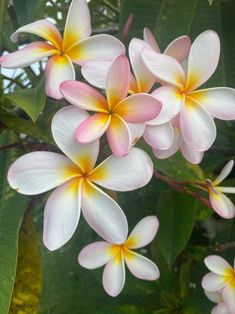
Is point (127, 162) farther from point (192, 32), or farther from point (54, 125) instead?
point (192, 32)

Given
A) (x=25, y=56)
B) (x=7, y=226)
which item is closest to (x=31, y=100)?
(x=25, y=56)

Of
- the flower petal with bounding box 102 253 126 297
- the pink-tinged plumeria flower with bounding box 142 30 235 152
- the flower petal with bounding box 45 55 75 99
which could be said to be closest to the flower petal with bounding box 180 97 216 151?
the pink-tinged plumeria flower with bounding box 142 30 235 152

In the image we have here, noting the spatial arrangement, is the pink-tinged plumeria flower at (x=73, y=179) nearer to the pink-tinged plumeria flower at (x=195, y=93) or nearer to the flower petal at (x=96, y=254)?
the pink-tinged plumeria flower at (x=195, y=93)

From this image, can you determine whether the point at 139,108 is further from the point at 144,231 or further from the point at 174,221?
the point at 174,221

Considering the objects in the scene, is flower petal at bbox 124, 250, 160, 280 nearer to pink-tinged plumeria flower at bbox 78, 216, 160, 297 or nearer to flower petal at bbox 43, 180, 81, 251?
pink-tinged plumeria flower at bbox 78, 216, 160, 297

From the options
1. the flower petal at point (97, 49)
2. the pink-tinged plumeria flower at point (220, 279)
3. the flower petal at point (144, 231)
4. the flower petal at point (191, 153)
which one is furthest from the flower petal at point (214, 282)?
the flower petal at point (97, 49)

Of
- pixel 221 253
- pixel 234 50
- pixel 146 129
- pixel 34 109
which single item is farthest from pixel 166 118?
pixel 221 253
